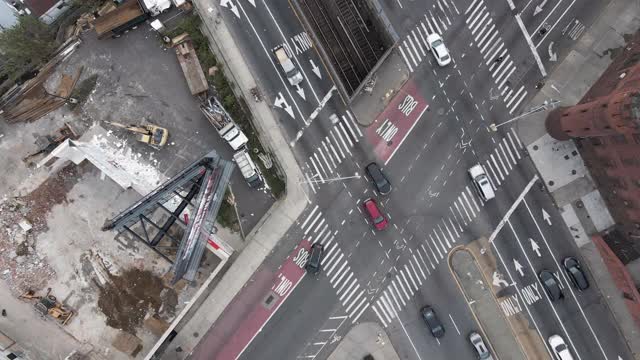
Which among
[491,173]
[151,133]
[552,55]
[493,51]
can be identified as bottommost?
[151,133]

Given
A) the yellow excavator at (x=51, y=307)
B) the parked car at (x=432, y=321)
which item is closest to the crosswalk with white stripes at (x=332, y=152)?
the parked car at (x=432, y=321)

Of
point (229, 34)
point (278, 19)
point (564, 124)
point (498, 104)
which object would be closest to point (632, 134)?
point (564, 124)

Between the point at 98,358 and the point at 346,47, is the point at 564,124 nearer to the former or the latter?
the point at 346,47

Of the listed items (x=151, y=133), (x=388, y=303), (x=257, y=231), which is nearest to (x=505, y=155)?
(x=388, y=303)

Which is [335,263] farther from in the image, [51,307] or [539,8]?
[539,8]

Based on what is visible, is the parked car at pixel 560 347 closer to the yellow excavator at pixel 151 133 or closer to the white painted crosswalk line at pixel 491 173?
the white painted crosswalk line at pixel 491 173

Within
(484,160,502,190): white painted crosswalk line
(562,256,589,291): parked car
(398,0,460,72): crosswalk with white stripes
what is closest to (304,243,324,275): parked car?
(484,160,502,190): white painted crosswalk line

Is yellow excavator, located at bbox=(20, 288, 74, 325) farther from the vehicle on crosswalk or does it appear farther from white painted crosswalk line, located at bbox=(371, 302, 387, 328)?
the vehicle on crosswalk
